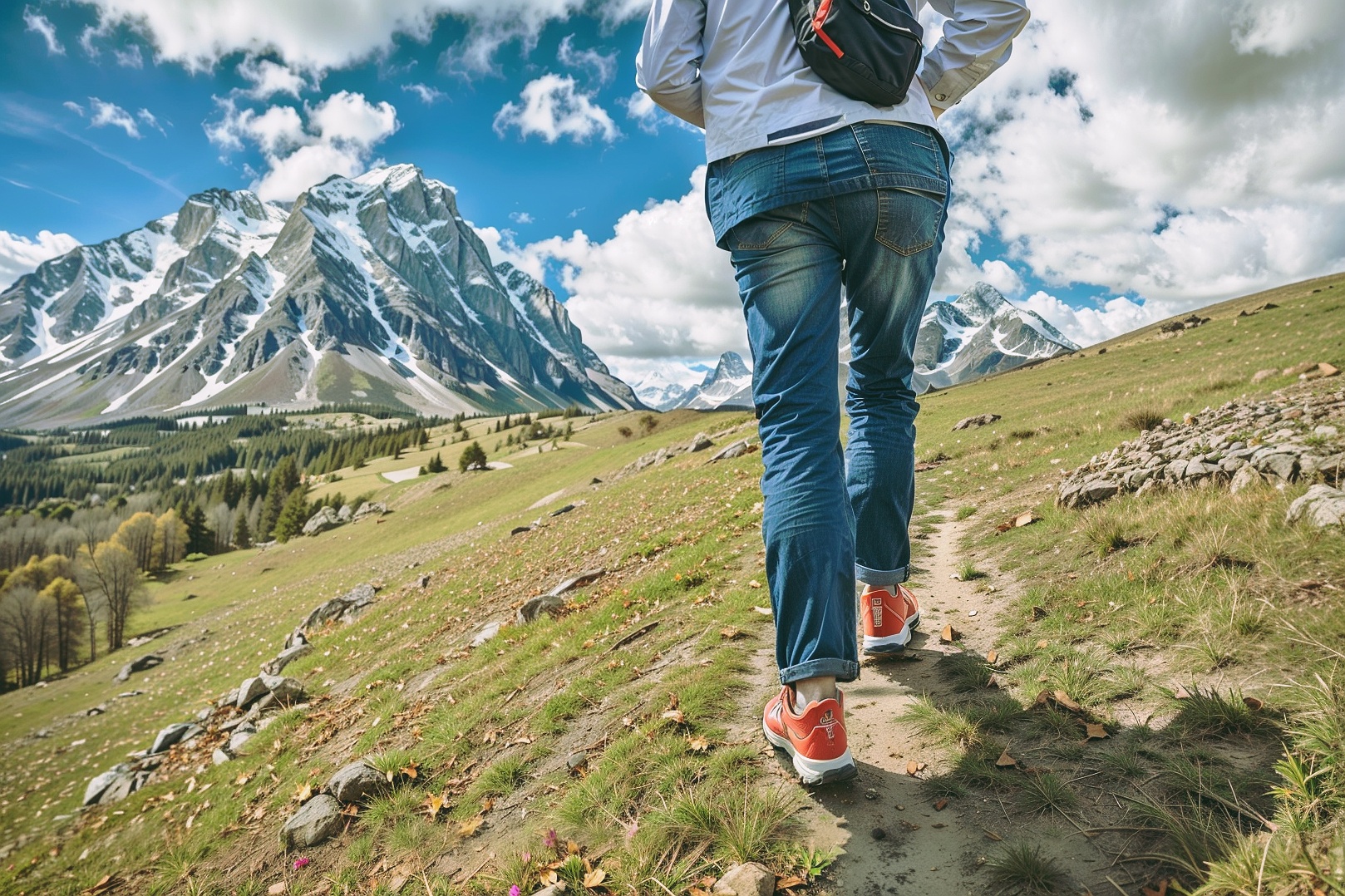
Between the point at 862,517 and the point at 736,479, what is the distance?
595 inches

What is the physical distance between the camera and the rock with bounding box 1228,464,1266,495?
15.9 ft

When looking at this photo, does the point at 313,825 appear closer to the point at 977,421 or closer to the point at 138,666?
the point at 977,421

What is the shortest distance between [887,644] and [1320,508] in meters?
2.79

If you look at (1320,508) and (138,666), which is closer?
(1320,508)

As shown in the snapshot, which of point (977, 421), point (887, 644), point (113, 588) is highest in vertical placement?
Answer: point (887, 644)

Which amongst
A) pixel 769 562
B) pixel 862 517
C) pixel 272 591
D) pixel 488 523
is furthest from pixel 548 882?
pixel 272 591

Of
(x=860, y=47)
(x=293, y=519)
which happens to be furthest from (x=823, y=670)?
(x=293, y=519)

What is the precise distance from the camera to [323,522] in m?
81.8

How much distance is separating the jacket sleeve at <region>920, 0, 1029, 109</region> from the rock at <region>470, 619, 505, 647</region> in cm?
760

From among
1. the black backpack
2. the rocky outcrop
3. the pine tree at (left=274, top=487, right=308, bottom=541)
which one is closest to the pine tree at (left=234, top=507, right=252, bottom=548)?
the pine tree at (left=274, top=487, right=308, bottom=541)

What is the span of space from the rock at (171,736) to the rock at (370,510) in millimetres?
59323

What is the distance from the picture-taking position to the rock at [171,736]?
36.6ft

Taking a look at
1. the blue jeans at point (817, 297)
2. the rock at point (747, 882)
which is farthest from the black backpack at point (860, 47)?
the rock at point (747, 882)

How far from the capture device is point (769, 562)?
2.74 meters
